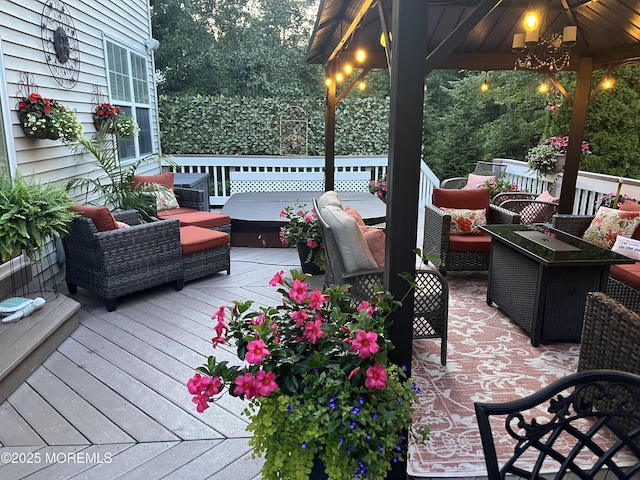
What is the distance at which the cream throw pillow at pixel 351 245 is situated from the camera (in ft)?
9.54

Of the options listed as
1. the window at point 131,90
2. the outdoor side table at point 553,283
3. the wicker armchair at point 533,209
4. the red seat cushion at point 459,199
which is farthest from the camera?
the window at point 131,90

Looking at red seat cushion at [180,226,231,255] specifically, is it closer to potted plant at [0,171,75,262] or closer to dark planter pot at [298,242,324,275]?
dark planter pot at [298,242,324,275]

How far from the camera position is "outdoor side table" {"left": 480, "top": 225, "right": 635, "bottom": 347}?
310 cm

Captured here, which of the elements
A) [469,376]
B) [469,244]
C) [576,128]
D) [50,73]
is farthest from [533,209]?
[50,73]

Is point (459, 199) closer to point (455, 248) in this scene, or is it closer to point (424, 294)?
point (455, 248)

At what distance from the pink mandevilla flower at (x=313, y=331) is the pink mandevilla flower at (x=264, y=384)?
7.5 inches

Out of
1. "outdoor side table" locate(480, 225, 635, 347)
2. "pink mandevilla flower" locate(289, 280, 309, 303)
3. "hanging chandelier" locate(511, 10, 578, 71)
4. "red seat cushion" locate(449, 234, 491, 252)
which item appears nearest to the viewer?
"pink mandevilla flower" locate(289, 280, 309, 303)

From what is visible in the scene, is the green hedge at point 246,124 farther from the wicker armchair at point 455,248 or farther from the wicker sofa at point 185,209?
the wicker armchair at point 455,248

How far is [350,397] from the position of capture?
1598mm

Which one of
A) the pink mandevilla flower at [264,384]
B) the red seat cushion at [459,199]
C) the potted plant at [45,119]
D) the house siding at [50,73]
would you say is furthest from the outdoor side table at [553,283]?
the house siding at [50,73]

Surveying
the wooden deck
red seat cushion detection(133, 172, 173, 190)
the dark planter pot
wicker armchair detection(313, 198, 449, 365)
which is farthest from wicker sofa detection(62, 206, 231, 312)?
wicker armchair detection(313, 198, 449, 365)

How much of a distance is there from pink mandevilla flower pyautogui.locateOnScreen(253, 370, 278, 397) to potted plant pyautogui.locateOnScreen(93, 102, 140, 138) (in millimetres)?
4676

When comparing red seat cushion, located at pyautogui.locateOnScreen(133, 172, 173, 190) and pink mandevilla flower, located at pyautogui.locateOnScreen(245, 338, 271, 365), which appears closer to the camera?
pink mandevilla flower, located at pyautogui.locateOnScreen(245, 338, 271, 365)

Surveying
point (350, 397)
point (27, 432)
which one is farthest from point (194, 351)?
point (350, 397)
